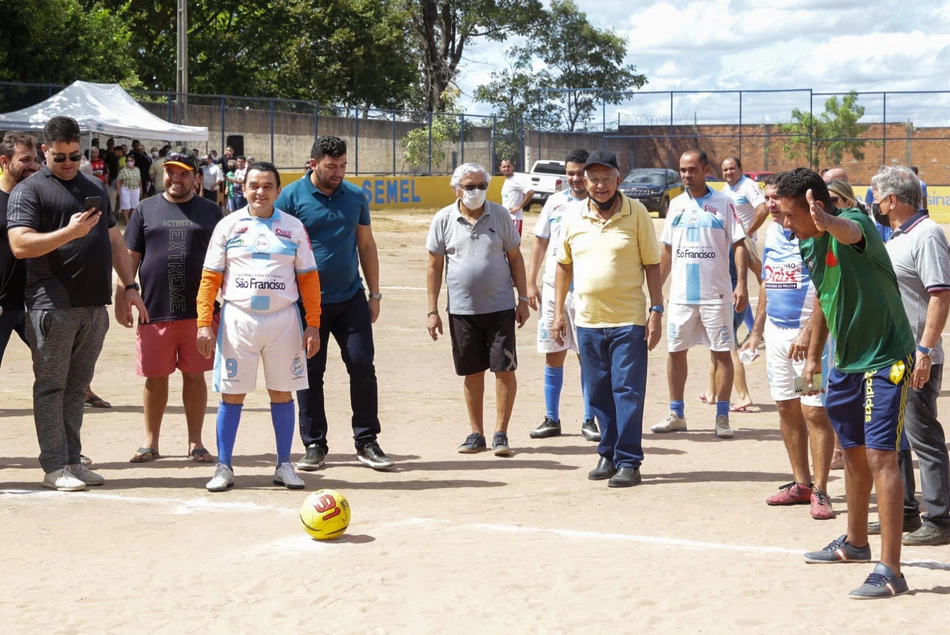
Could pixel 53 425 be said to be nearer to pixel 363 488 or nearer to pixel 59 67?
pixel 363 488

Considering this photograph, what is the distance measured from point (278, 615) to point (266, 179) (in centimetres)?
→ 301

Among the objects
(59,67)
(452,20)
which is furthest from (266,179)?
(452,20)

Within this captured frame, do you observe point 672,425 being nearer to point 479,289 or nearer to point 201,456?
point 479,289

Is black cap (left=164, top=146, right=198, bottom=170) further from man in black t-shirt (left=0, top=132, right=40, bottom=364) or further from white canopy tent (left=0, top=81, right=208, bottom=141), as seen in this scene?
white canopy tent (left=0, top=81, right=208, bottom=141)

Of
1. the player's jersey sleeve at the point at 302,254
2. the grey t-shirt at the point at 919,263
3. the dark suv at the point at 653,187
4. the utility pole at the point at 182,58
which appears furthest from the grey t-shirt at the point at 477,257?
the dark suv at the point at 653,187

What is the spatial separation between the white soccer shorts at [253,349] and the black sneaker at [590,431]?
8.69ft

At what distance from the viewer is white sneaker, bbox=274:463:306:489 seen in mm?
7258

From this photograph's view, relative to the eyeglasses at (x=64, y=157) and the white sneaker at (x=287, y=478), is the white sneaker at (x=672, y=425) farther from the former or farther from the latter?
the eyeglasses at (x=64, y=157)

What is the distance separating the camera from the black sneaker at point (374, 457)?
25.8 ft

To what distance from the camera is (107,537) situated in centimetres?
613

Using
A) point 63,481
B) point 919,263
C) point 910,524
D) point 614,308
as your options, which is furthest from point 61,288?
point 910,524

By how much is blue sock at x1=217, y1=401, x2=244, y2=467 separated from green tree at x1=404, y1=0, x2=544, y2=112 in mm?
51937

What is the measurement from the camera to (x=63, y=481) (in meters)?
7.12

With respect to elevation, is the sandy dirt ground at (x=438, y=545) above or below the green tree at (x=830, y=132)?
below
